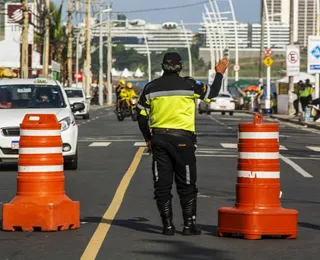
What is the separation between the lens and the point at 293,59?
58.9 meters

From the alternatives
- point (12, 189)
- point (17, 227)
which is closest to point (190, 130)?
point (17, 227)

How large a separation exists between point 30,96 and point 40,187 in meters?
10.1

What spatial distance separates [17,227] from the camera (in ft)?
41.4

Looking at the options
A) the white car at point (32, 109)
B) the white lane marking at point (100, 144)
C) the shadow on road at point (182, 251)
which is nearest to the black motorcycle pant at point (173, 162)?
the shadow on road at point (182, 251)

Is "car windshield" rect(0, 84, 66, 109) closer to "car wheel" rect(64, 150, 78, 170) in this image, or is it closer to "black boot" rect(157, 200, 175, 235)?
"car wheel" rect(64, 150, 78, 170)

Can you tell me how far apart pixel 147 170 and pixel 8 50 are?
7345 cm

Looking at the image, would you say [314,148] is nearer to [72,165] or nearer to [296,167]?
Result: [296,167]

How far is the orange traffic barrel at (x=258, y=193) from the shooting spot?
39.2ft

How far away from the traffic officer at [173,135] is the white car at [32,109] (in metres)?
9.02

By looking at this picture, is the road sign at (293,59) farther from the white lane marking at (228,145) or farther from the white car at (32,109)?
the white car at (32,109)

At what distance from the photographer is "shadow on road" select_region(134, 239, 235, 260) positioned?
10.8 m

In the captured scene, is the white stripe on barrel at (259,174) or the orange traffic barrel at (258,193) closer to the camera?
the orange traffic barrel at (258,193)

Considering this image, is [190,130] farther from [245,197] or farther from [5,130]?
[5,130]

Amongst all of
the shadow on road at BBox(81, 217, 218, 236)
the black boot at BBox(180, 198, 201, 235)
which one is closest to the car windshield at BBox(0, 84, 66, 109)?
the shadow on road at BBox(81, 217, 218, 236)
